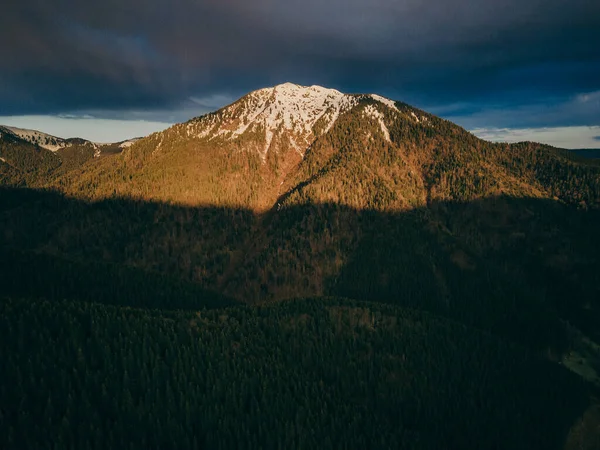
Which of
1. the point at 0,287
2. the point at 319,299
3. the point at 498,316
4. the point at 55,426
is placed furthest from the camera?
the point at 498,316

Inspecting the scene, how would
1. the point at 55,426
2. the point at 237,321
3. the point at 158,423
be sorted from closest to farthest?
the point at 55,426 < the point at 158,423 < the point at 237,321

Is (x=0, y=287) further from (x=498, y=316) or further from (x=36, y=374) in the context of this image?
(x=498, y=316)

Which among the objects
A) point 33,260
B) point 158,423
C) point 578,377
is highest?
point 33,260

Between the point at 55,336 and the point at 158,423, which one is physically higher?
the point at 55,336

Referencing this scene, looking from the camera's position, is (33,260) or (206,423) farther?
(33,260)

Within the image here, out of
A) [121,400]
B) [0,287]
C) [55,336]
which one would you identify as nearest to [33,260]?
[0,287]

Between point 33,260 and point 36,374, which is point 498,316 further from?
point 33,260

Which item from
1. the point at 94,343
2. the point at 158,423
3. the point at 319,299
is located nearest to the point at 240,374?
the point at 158,423

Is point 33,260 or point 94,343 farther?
point 33,260

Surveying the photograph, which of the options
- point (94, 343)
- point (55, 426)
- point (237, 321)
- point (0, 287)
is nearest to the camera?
point (55, 426)
